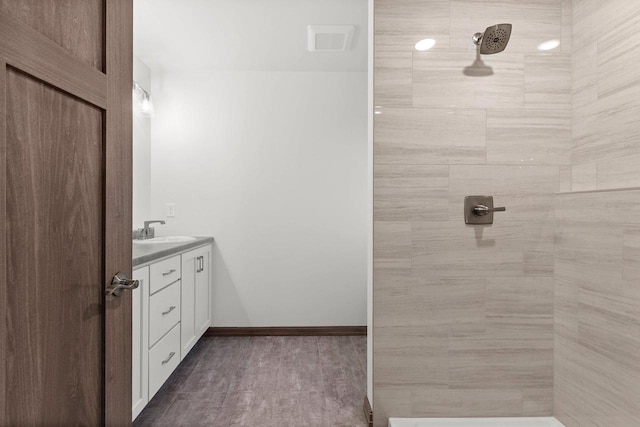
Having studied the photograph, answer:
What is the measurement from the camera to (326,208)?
3588 millimetres

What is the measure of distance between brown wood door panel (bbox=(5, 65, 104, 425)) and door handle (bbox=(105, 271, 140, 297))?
0.11ft

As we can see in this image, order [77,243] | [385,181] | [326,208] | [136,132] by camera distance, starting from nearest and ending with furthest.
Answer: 1. [77,243]
2. [385,181]
3. [136,132]
4. [326,208]

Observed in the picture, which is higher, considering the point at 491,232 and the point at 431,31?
the point at 431,31

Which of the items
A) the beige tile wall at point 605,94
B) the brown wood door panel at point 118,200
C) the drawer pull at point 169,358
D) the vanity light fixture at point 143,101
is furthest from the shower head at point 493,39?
the vanity light fixture at point 143,101

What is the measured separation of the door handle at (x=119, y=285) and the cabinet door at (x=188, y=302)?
5.01ft

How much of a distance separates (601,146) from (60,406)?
80.9 inches

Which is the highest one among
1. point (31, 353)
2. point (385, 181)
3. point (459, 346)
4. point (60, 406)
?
point (385, 181)

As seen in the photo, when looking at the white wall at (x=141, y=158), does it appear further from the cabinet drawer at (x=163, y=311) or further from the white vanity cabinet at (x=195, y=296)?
Result: the cabinet drawer at (x=163, y=311)

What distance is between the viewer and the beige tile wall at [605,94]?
1.53 meters

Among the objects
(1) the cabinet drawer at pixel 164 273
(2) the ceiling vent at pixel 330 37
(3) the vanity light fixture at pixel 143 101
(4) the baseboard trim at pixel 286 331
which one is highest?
(2) the ceiling vent at pixel 330 37

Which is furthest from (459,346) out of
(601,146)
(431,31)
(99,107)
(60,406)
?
(99,107)

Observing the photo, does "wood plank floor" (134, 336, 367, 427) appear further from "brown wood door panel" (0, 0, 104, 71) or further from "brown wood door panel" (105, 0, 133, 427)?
"brown wood door panel" (0, 0, 104, 71)

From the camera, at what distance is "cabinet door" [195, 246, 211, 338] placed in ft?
10.1

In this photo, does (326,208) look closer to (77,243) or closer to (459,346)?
(459,346)
